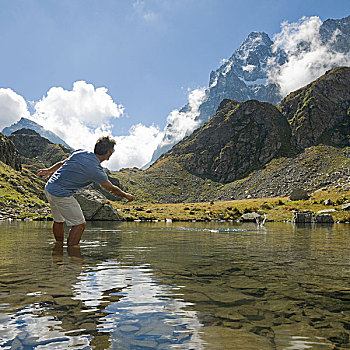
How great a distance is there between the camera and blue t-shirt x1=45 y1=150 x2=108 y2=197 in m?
9.53

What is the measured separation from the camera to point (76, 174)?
9664mm

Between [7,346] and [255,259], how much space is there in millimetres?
7023

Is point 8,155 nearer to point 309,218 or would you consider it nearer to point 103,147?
point 309,218

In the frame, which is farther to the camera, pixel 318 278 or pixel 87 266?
pixel 87 266

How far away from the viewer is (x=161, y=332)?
3158 mm

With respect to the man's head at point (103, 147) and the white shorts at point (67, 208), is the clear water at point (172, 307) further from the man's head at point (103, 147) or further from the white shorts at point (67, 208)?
the man's head at point (103, 147)

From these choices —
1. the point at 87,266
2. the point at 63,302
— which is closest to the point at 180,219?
the point at 87,266

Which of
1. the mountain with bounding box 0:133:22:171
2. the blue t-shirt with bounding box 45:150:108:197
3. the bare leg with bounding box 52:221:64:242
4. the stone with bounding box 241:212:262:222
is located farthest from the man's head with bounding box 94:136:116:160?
the mountain with bounding box 0:133:22:171

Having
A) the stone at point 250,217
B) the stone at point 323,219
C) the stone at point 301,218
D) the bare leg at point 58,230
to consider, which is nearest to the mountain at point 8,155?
the stone at point 250,217

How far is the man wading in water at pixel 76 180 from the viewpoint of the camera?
31.4ft

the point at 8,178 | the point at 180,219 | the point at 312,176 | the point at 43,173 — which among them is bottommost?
the point at 180,219

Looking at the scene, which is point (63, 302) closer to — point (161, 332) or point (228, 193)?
point (161, 332)

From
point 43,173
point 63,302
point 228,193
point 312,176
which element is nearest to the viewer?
point 63,302

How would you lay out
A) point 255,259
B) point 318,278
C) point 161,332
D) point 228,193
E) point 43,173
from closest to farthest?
point 161,332 < point 318,278 < point 255,259 < point 43,173 < point 228,193
